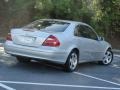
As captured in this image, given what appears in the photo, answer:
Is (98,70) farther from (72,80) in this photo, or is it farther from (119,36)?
(119,36)

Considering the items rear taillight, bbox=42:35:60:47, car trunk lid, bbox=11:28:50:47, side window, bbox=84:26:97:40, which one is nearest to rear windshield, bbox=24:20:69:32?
car trunk lid, bbox=11:28:50:47

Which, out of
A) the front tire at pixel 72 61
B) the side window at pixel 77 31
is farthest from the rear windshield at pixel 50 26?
the front tire at pixel 72 61

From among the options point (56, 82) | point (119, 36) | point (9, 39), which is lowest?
point (119, 36)

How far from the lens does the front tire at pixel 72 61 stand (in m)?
11.5

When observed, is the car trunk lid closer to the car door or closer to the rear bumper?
the rear bumper

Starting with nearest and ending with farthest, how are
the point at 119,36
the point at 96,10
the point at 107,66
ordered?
the point at 107,66, the point at 96,10, the point at 119,36

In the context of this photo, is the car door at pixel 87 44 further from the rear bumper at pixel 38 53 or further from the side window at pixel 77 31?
the rear bumper at pixel 38 53

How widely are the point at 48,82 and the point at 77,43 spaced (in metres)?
2.29

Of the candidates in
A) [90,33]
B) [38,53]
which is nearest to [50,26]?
[38,53]

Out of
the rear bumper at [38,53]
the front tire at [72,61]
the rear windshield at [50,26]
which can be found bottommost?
the front tire at [72,61]

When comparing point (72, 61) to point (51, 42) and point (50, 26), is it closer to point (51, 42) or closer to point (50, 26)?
point (51, 42)

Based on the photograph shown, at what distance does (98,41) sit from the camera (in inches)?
516

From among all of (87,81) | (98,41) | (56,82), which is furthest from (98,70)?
(56,82)

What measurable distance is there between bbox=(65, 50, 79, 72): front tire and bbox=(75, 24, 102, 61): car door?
1.06ft
